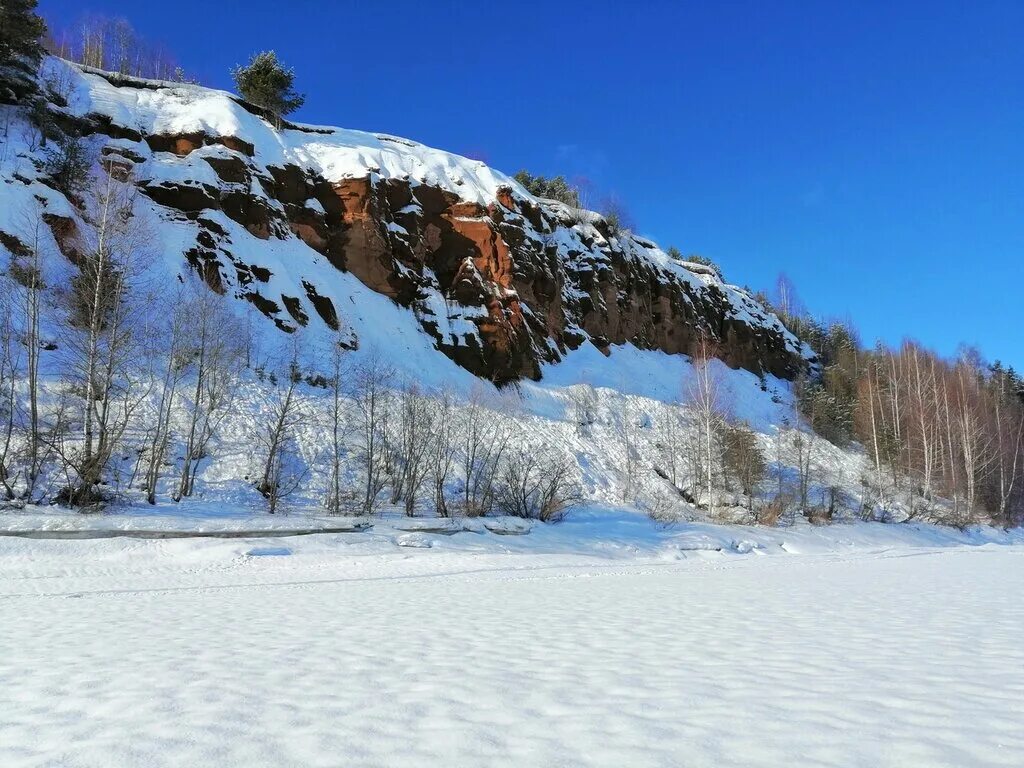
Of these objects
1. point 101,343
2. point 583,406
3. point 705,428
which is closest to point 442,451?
point 583,406

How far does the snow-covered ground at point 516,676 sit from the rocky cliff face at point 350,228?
2441cm

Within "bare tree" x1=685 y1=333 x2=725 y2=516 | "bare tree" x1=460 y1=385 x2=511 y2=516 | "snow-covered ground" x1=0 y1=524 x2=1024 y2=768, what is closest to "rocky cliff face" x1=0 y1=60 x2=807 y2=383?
"bare tree" x1=460 y1=385 x2=511 y2=516

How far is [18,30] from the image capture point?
29.8m

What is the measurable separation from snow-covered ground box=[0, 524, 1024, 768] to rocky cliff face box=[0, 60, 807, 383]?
24.4 meters

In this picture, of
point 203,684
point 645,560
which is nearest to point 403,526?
point 645,560

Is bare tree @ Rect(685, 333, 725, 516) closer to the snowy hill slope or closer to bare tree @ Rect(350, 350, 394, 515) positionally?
the snowy hill slope

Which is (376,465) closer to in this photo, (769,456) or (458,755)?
(458,755)

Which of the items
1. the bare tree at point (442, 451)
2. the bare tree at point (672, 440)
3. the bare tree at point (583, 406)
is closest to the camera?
the bare tree at point (442, 451)

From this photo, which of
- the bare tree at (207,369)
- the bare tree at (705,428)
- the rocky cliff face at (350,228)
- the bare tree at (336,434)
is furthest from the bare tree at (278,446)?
the bare tree at (705,428)

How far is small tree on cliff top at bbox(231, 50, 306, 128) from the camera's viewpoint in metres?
42.1

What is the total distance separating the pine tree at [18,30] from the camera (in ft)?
95.8

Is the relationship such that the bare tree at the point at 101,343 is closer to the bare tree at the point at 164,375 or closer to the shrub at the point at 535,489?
the bare tree at the point at 164,375

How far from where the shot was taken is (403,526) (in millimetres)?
19219

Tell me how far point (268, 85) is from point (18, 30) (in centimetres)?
1505
